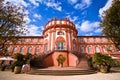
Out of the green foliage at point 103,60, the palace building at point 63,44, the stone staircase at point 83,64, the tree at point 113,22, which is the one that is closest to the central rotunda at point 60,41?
the palace building at point 63,44

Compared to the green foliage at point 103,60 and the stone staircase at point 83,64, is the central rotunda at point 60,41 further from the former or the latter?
the green foliage at point 103,60

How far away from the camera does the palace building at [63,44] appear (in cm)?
2550

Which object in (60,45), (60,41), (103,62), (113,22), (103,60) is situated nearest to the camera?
(113,22)

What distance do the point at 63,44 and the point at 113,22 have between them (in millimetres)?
18269

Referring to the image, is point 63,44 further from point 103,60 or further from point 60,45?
point 103,60

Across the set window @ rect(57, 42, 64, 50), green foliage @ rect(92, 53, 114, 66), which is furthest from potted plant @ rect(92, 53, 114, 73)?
window @ rect(57, 42, 64, 50)

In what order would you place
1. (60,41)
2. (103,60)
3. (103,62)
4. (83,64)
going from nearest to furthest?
(103,62)
(103,60)
(83,64)
(60,41)

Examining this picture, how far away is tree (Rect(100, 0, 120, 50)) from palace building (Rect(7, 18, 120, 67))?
7562mm

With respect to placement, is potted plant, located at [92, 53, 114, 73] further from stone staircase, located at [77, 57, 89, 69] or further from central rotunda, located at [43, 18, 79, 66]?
central rotunda, located at [43, 18, 79, 66]

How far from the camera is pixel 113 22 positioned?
10742mm

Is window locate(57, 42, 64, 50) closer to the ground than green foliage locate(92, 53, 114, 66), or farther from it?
farther from it

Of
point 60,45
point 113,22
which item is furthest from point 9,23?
point 60,45

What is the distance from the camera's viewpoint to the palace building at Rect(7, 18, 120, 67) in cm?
2550

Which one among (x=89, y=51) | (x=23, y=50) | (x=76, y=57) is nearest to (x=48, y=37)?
(x=76, y=57)
